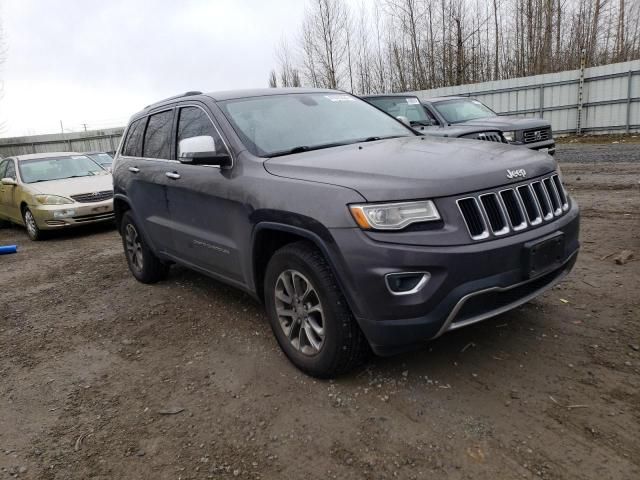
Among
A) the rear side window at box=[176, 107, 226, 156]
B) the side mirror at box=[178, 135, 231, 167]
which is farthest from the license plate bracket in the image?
the rear side window at box=[176, 107, 226, 156]

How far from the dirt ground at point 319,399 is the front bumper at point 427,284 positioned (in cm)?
48

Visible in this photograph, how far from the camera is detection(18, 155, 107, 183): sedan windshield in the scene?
9812 mm

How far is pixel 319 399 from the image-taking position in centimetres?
294

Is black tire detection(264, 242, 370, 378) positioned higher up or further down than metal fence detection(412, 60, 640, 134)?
further down

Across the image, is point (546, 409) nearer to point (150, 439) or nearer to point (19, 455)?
point (150, 439)

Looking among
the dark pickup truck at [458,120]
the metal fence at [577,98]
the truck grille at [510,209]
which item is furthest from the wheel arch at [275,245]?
the metal fence at [577,98]

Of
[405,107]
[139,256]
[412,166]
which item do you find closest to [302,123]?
[412,166]

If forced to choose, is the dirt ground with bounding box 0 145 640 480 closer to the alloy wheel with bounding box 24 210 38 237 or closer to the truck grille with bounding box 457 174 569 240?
the truck grille with bounding box 457 174 569 240

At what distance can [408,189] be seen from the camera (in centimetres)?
258

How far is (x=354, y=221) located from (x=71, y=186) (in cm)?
833

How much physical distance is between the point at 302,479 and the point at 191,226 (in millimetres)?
2324

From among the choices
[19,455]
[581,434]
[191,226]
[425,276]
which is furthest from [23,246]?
[581,434]

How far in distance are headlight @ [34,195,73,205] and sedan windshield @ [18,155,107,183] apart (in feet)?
2.70

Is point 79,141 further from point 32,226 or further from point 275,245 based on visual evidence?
point 275,245
